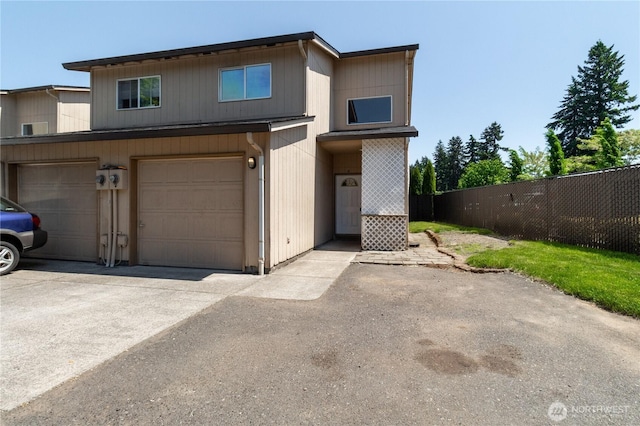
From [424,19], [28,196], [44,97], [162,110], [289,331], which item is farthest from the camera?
[44,97]

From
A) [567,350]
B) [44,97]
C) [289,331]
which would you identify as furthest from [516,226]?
[44,97]

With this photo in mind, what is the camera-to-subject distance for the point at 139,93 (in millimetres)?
10242

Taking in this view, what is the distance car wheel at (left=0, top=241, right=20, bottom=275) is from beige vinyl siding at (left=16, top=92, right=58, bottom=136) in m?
11.7

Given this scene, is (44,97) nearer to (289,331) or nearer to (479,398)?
(289,331)

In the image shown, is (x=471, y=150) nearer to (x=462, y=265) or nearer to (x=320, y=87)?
(x=320, y=87)

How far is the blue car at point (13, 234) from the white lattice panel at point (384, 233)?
8138 mm

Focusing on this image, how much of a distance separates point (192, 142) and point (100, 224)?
3.12m

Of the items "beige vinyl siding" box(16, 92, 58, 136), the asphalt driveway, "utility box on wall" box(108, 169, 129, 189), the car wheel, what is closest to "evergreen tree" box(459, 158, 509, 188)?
the asphalt driveway

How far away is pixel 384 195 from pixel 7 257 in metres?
9.10

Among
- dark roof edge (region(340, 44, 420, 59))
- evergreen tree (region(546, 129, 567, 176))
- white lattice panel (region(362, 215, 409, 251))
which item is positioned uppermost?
dark roof edge (region(340, 44, 420, 59))

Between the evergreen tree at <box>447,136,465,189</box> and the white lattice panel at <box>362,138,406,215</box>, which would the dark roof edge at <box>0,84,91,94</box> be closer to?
the white lattice panel at <box>362,138,406,215</box>

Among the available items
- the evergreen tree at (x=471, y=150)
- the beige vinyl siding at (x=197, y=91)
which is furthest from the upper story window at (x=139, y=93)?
the evergreen tree at (x=471, y=150)

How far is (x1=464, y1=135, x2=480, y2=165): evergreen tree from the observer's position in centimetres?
5912

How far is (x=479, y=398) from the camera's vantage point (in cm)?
245
